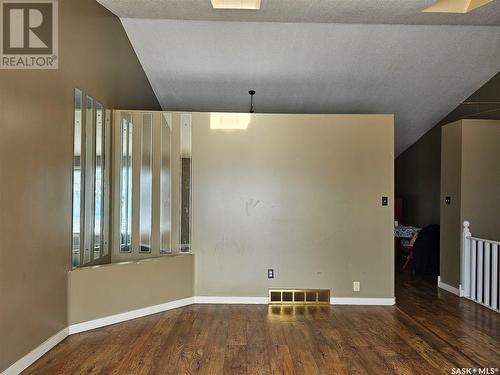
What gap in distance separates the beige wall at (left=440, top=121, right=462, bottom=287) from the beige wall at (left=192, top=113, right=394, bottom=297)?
119 cm

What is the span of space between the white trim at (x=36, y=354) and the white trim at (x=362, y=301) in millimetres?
3066

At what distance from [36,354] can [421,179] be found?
7266 millimetres

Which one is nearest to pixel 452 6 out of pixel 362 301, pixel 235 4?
pixel 235 4

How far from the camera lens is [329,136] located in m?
4.69

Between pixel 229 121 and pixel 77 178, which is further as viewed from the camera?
pixel 229 121

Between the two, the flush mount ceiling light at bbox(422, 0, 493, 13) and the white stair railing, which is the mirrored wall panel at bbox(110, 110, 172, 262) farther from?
the white stair railing

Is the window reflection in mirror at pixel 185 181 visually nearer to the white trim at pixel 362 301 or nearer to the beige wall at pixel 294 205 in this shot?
the beige wall at pixel 294 205

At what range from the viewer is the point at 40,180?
9.82 ft

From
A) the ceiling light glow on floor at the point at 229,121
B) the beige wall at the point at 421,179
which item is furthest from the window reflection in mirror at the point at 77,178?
the beige wall at the point at 421,179

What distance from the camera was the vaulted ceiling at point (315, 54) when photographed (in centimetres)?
414

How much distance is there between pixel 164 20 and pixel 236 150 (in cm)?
184

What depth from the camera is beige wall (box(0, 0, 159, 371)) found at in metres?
2.61

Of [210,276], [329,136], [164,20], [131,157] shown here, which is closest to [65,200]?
[131,157]

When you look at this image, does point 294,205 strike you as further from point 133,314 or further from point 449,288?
point 449,288
